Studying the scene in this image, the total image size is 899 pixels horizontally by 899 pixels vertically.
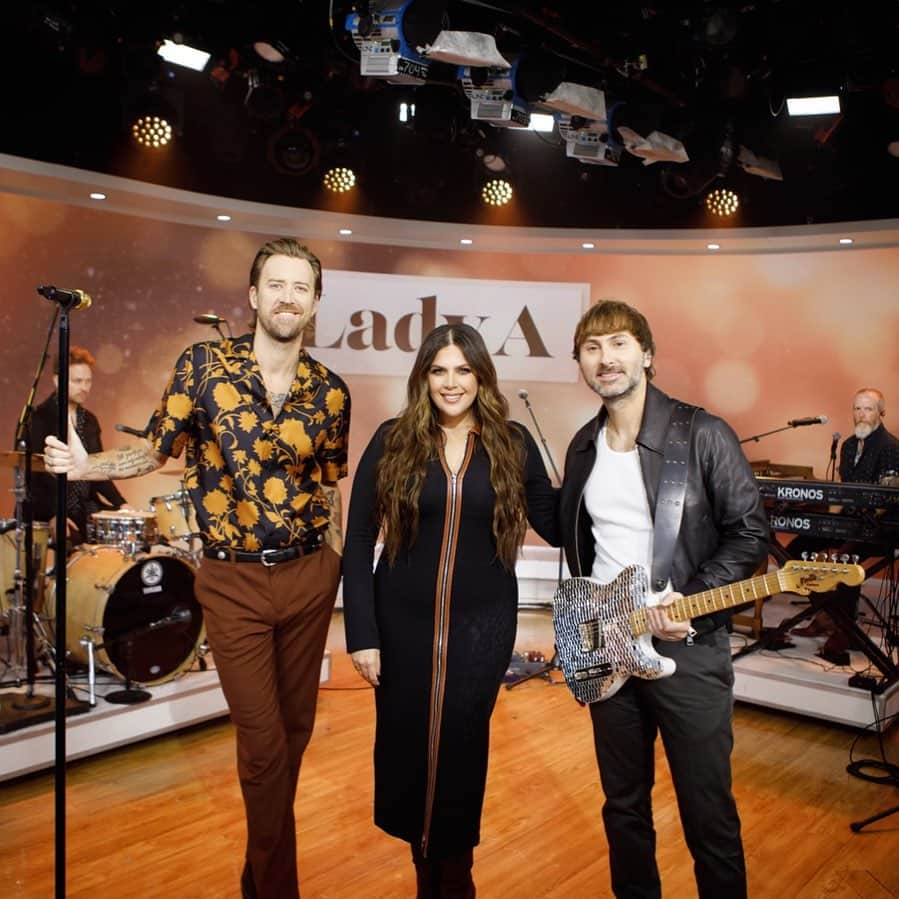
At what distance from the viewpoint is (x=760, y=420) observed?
7855 mm

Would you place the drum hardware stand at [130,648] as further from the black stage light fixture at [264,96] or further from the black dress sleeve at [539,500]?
the black stage light fixture at [264,96]

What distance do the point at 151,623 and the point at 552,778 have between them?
221cm

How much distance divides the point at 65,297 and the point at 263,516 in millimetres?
800

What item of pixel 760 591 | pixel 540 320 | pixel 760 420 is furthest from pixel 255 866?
pixel 760 420

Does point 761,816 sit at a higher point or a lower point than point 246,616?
lower

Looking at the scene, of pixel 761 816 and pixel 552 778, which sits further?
pixel 552 778

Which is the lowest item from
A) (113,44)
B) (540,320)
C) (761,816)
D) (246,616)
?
(761,816)

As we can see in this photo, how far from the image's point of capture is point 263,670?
235 centimetres

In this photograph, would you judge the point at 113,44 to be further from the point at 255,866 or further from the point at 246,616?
the point at 255,866

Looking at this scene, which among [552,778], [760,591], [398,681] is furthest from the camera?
[552,778]

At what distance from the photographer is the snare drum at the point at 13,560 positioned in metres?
Result: 4.16

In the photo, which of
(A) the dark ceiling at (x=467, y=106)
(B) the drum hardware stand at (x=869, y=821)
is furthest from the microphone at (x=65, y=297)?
(B) the drum hardware stand at (x=869, y=821)

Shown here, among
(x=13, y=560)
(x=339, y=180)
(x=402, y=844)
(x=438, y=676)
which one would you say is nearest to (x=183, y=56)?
(x=339, y=180)

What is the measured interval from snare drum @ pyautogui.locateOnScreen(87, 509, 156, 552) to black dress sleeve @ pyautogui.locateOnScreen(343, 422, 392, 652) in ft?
7.87
